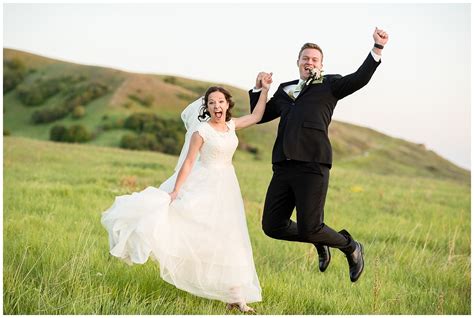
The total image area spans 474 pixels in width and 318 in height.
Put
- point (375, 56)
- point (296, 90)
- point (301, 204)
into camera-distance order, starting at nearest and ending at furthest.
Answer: point (375, 56) < point (301, 204) < point (296, 90)

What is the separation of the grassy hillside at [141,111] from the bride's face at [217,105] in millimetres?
25565

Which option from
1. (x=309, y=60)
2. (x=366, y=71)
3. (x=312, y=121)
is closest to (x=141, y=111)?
(x=309, y=60)

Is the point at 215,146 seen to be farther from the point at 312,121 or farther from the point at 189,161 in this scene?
the point at 312,121

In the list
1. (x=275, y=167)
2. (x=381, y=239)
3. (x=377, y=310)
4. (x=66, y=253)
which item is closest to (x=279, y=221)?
(x=275, y=167)

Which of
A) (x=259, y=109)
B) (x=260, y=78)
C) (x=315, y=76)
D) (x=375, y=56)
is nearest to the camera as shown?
(x=375, y=56)

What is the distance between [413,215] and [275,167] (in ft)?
21.5

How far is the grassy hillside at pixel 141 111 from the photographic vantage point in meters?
34.1

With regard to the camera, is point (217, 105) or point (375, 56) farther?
point (217, 105)

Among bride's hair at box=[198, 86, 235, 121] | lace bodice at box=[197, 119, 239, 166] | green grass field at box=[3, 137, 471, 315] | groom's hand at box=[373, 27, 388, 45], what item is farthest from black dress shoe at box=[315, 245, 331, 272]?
groom's hand at box=[373, 27, 388, 45]

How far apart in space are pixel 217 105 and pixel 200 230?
116cm

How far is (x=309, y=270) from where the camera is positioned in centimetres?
717

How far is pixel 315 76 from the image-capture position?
5.94 meters

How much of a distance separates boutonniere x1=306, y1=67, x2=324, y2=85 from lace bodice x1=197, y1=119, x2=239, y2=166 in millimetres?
924

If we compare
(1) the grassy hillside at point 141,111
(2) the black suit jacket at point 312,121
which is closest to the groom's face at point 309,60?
(2) the black suit jacket at point 312,121
